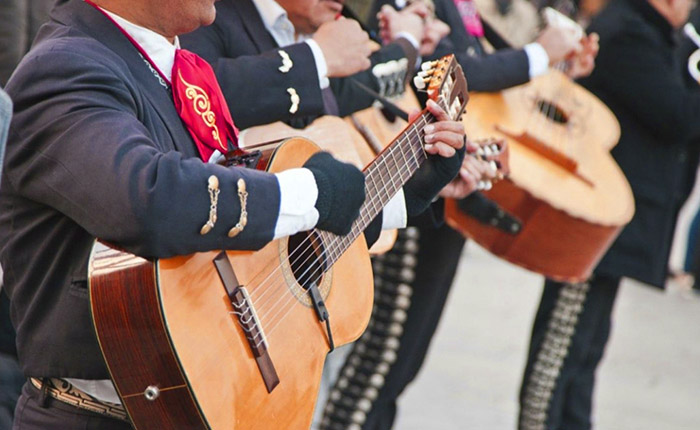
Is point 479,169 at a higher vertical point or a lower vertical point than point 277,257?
lower

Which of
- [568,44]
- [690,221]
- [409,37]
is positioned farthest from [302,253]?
[690,221]

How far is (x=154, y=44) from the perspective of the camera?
179 centimetres

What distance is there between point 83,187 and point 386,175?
73 centimetres

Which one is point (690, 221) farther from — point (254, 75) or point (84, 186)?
point (84, 186)

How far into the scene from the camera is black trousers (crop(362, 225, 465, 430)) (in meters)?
3.34

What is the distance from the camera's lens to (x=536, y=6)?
6.13m

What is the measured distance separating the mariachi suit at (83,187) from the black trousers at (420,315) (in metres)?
1.70

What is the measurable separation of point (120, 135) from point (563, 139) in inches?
89.3

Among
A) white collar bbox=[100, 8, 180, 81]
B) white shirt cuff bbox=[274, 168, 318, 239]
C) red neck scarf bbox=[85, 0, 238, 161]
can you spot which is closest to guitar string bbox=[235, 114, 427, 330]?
white shirt cuff bbox=[274, 168, 318, 239]

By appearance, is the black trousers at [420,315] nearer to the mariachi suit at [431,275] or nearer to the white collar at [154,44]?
the mariachi suit at [431,275]

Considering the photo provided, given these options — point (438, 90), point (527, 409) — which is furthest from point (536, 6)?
point (438, 90)

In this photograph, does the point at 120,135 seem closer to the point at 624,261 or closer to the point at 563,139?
the point at 563,139

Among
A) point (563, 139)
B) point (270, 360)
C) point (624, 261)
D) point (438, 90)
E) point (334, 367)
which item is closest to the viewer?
point (270, 360)

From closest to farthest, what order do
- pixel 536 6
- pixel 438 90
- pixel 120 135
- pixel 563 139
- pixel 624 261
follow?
pixel 120 135
pixel 438 90
pixel 563 139
pixel 624 261
pixel 536 6
